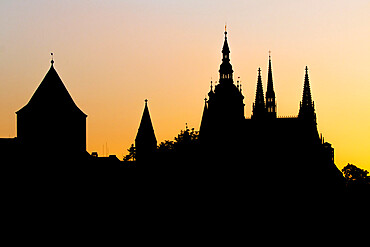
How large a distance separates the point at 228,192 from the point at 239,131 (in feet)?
50.3

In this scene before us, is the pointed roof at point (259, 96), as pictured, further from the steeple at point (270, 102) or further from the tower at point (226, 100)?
the tower at point (226, 100)

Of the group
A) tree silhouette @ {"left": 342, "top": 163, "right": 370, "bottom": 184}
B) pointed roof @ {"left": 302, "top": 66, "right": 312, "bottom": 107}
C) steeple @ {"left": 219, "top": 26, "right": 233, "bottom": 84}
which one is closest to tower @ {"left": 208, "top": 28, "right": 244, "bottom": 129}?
steeple @ {"left": 219, "top": 26, "right": 233, "bottom": 84}

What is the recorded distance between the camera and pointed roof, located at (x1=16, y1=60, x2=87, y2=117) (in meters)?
91.1

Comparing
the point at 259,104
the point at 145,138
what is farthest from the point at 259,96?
the point at 145,138

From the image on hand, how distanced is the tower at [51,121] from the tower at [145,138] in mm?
8354

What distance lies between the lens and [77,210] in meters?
85.4

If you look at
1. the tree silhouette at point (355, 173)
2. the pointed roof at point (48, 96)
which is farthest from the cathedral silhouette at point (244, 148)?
the tree silhouette at point (355, 173)

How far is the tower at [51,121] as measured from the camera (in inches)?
3578

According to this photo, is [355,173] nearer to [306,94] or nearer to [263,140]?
[306,94]

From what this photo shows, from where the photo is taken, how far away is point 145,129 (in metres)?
98.9

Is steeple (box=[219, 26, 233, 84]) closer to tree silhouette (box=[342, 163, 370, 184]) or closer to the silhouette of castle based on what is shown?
the silhouette of castle

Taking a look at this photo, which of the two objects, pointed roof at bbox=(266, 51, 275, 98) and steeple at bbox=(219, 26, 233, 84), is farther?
pointed roof at bbox=(266, 51, 275, 98)

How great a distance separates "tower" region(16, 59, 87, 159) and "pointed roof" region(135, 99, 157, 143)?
832 cm

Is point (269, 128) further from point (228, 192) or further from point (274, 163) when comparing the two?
point (228, 192)
